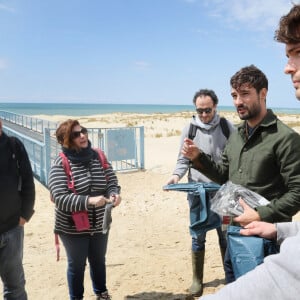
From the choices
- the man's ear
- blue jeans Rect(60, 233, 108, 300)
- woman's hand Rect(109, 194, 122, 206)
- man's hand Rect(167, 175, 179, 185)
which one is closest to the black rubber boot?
man's hand Rect(167, 175, 179, 185)

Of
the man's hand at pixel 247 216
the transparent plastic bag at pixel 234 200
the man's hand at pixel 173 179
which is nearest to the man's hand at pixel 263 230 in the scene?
the man's hand at pixel 247 216

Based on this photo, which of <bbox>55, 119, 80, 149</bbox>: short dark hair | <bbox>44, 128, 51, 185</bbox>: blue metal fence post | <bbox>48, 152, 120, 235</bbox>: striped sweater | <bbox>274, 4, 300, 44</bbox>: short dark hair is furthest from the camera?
<bbox>44, 128, 51, 185</bbox>: blue metal fence post

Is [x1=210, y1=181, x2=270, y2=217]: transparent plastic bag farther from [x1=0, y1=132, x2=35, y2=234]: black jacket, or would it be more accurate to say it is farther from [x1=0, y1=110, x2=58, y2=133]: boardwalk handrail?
[x1=0, y1=110, x2=58, y2=133]: boardwalk handrail

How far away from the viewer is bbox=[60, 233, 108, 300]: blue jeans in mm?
3368

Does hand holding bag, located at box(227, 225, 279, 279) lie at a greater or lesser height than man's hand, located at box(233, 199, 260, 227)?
lesser

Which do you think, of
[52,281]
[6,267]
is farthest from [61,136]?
[52,281]

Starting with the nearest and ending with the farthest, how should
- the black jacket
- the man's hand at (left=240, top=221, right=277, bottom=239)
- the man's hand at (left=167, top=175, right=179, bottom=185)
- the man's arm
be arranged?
the man's arm, the man's hand at (left=240, top=221, right=277, bottom=239), the black jacket, the man's hand at (left=167, top=175, right=179, bottom=185)

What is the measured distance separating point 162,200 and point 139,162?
12.3 feet

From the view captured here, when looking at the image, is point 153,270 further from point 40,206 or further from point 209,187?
point 40,206

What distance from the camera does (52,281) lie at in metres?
4.30

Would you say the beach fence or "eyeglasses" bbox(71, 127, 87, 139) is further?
the beach fence

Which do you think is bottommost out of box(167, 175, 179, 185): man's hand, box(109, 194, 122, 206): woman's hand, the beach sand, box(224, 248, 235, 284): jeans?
the beach sand

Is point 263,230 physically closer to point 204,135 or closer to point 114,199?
point 114,199

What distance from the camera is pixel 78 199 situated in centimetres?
322
